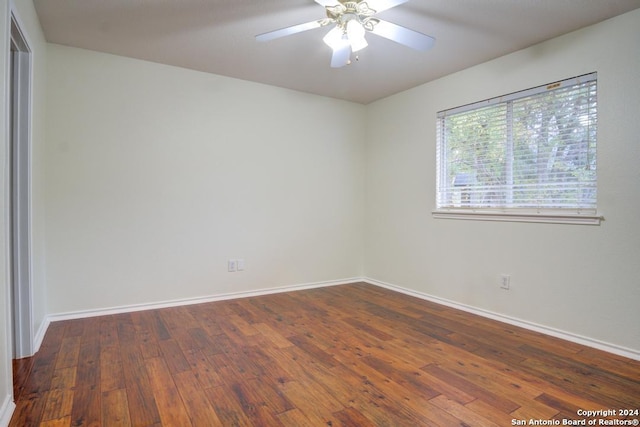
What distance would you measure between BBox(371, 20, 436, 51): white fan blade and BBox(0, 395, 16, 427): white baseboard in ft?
8.76

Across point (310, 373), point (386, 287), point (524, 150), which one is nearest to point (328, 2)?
point (524, 150)

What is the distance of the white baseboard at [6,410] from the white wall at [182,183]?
1.51 m

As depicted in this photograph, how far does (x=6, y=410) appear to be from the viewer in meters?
1.62

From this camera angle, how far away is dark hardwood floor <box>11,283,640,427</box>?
1720 millimetres

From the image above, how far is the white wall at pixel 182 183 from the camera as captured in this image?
303 centimetres

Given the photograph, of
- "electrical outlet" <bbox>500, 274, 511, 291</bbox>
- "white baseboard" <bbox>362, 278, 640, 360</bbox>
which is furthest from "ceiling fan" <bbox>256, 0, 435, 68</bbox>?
"white baseboard" <bbox>362, 278, 640, 360</bbox>

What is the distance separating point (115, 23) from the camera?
2.59m

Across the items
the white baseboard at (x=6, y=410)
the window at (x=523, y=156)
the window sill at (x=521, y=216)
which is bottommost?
the white baseboard at (x=6, y=410)

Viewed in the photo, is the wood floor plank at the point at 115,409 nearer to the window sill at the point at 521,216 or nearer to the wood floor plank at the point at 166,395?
the wood floor plank at the point at 166,395

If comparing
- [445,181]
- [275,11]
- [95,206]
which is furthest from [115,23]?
[445,181]

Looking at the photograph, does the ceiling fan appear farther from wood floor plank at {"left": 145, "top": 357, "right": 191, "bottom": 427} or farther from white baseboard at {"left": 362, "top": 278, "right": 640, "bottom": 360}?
white baseboard at {"left": 362, "top": 278, "right": 640, "bottom": 360}

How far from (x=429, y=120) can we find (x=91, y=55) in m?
3.17

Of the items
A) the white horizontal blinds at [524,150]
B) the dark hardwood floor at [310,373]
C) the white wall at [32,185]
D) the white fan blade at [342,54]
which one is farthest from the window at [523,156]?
the white wall at [32,185]

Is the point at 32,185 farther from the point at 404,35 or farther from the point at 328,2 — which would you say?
the point at 404,35
